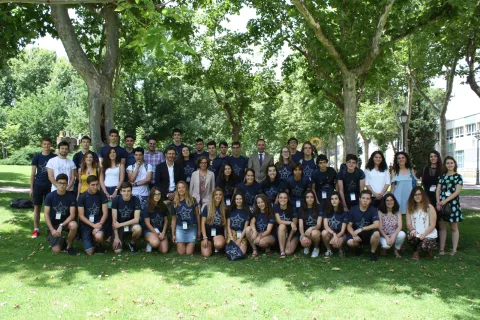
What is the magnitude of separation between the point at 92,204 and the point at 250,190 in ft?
9.95

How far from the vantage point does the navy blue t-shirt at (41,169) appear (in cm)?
876

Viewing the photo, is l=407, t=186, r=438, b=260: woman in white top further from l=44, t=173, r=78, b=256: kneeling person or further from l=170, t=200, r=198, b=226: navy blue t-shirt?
l=44, t=173, r=78, b=256: kneeling person

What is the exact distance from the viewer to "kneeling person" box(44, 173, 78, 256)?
7789 millimetres

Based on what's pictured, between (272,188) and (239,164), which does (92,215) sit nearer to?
(239,164)

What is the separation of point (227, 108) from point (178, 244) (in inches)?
543

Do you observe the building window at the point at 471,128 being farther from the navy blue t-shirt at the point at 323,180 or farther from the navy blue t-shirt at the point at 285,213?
the navy blue t-shirt at the point at 285,213

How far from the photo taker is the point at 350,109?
11.0 metres

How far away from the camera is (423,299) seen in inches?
213

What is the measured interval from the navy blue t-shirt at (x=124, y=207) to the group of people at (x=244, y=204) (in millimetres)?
19

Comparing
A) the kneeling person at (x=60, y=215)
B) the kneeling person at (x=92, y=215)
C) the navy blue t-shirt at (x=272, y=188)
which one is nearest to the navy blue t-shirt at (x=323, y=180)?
the navy blue t-shirt at (x=272, y=188)

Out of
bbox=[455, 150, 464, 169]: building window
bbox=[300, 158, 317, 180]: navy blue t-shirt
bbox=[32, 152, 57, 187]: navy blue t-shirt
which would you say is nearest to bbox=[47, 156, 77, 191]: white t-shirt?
bbox=[32, 152, 57, 187]: navy blue t-shirt

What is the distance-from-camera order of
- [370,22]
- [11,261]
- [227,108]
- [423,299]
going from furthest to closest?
[227,108], [370,22], [11,261], [423,299]

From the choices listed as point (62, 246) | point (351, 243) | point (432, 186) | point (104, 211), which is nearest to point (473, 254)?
point (432, 186)

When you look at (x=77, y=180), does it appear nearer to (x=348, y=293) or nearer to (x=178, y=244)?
(x=178, y=244)
